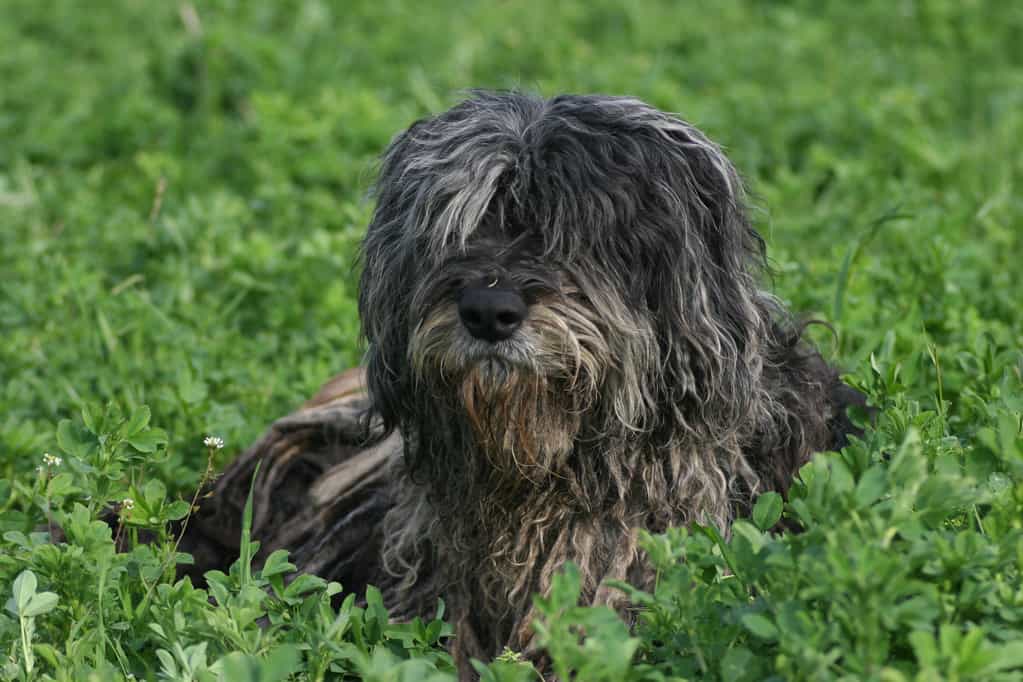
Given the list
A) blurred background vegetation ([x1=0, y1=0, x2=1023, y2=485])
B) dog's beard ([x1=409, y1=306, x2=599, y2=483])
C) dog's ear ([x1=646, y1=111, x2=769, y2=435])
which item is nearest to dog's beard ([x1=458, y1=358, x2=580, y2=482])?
dog's beard ([x1=409, y1=306, x2=599, y2=483])

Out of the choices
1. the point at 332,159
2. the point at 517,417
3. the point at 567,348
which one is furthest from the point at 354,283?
the point at 567,348

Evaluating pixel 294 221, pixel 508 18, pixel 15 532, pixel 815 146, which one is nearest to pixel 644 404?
pixel 15 532

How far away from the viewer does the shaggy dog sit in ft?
12.0

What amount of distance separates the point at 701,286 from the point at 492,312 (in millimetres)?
547

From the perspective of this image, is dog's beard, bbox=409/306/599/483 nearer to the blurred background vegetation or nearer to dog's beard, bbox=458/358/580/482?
dog's beard, bbox=458/358/580/482

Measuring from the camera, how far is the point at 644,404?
148 inches

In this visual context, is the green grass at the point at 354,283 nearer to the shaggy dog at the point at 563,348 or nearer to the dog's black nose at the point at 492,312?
the shaggy dog at the point at 563,348

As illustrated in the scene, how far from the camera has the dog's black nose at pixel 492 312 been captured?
11.5 feet

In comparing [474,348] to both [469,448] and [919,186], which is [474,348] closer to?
[469,448]

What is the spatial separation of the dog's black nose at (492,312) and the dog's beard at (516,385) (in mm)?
23

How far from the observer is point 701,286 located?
12.4 ft

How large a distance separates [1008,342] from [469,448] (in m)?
1.99

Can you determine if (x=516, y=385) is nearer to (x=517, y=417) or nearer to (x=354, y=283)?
(x=517, y=417)

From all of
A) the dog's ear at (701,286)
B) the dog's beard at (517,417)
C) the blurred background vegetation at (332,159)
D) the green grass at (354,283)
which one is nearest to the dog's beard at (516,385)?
the dog's beard at (517,417)
